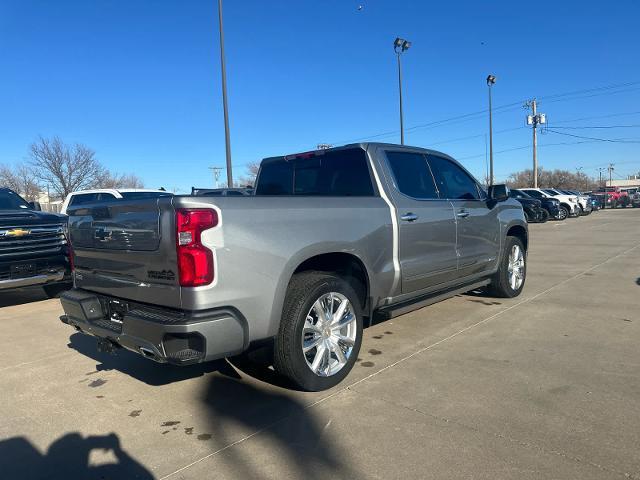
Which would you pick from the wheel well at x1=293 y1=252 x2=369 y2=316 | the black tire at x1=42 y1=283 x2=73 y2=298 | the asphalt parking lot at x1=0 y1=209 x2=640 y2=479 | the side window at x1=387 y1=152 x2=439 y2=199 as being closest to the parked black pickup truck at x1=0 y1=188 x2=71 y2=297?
the black tire at x1=42 y1=283 x2=73 y2=298

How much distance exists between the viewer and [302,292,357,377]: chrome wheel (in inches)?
139

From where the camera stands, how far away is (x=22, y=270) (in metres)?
6.25

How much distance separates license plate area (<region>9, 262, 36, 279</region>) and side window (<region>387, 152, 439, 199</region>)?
498cm

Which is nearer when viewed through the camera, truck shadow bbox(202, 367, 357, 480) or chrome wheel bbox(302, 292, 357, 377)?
truck shadow bbox(202, 367, 357, 480)

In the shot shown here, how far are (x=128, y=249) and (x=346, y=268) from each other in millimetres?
1718

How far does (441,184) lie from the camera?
16.8ft

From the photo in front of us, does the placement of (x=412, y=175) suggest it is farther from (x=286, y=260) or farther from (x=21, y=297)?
(x=21, y=297)

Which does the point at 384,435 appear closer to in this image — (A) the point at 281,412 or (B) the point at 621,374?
(A) the point at 281,412

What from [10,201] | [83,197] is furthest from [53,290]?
[83,197]

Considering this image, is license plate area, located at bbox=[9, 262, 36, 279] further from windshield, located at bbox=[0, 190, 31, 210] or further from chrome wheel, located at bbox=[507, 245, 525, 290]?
chrome wheel, located at bbox=[507, 245, 525, 290]

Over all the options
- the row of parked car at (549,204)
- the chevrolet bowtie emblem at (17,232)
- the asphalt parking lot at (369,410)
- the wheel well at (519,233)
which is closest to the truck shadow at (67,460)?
the asphalt parking lot at (369,410)

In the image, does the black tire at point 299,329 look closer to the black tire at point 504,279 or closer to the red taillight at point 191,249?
the red taillight at point 191,249

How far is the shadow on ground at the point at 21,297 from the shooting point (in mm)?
7426

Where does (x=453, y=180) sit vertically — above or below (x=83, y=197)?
below
